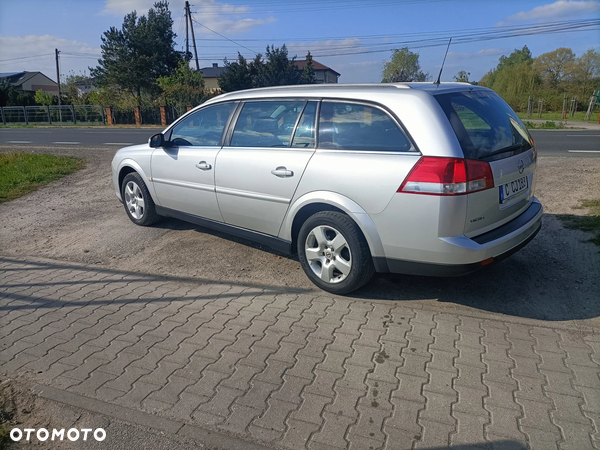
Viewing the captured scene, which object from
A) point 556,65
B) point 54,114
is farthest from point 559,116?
point 54,114

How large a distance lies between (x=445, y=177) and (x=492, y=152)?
Result: 1.95 ft

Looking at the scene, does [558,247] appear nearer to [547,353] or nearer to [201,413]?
[547,353]

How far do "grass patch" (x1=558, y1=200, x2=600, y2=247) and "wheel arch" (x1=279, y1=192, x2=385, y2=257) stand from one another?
2897 millimetres

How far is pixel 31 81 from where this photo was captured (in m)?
82.7

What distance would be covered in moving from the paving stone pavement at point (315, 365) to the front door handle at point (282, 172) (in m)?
1.09

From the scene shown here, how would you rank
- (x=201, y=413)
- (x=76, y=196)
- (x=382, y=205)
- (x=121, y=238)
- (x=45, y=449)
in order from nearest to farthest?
(x=45, y=449) < (x=201, y=413) < (x=382, y=205) < (x=121, y=238) < (x=76, y=196)

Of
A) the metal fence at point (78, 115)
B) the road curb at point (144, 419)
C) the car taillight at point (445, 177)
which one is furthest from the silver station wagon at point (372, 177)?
the metal fence at point (78, 115)

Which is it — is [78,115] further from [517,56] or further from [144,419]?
[517,56]

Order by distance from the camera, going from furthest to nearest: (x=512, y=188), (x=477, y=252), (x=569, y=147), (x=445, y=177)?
(x=569, y=147), (x=512, y=188), (x=477, y=252), (x=445, y=177)

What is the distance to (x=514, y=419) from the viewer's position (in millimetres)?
2658

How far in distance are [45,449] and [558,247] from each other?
497 centimetres

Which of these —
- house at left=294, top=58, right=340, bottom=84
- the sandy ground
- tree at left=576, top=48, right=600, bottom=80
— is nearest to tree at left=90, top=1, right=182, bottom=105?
house at left=294, top=58, right=340, bottom=84

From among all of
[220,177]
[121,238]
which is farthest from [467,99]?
[121,238]

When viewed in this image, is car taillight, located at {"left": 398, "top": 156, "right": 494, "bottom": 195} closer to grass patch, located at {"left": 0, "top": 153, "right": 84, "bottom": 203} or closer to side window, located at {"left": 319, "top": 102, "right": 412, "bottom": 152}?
side window, located at {"left": 319, "top": 102, "right": 412, "bottom": 152}
